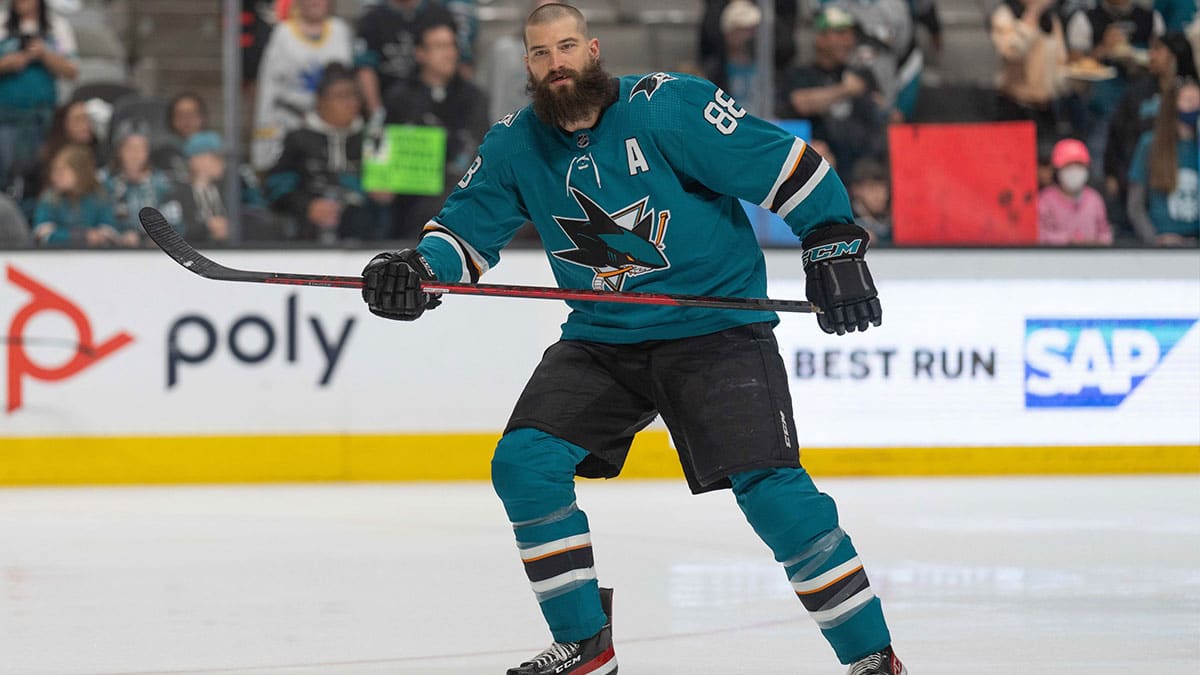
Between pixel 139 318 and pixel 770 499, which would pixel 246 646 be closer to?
pixel 770 499

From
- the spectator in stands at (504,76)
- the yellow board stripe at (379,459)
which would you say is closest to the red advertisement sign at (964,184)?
the yellow board stripe at (379,459)

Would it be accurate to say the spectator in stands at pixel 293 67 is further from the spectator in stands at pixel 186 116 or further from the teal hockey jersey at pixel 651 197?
the teal hockey jersey at pixel 651 197

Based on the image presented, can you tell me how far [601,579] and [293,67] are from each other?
113 inches

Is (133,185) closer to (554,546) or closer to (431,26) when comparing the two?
(431,26)

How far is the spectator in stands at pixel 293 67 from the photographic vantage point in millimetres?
6434

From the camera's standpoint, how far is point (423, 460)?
20.9 ft

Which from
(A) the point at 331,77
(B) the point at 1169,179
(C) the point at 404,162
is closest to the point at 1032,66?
(B) the point at 1169,179

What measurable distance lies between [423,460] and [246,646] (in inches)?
112

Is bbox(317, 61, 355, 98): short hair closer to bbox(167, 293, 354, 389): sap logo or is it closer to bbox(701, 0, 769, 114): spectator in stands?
bbox(167, 293, 354, 389): sap logo

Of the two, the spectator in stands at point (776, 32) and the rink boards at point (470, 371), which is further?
the spectator in stands at point (776, 32)

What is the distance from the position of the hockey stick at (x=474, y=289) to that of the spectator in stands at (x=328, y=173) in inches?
120

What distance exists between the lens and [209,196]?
638 cm

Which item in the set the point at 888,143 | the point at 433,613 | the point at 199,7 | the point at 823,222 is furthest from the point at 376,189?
the point at 823,222

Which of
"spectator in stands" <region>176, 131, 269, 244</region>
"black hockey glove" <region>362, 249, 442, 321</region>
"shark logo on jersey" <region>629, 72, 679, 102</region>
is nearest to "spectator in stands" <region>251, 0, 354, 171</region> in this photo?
"spectator in stands" <region>176, 131, 269, 244</region>
